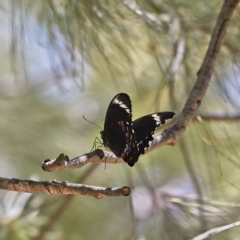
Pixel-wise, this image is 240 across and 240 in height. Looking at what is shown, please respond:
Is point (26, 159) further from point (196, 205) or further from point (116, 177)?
point (196, 205)

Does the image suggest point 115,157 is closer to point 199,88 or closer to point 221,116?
point 199,88

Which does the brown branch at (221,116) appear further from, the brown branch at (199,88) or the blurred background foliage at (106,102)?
the brown branch at (199,88)

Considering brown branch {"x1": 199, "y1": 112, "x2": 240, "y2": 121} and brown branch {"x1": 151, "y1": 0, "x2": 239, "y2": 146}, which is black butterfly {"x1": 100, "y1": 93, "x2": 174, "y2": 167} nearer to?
brown branch {"x1": 151, "y1": 0, "x2": 239, "y2": 146}

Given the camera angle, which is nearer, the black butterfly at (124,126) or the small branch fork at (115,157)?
the small branch fork at (115,157)

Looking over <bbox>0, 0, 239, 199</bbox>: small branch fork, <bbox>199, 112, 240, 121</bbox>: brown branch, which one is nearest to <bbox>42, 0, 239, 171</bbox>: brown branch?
<bbox>0, 0, 239, 199</bbox>: small branch fork

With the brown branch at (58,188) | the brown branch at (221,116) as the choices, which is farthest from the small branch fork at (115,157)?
the brown branch at (221,116)

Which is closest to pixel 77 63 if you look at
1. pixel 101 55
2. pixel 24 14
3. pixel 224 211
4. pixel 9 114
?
pixel 101 55
